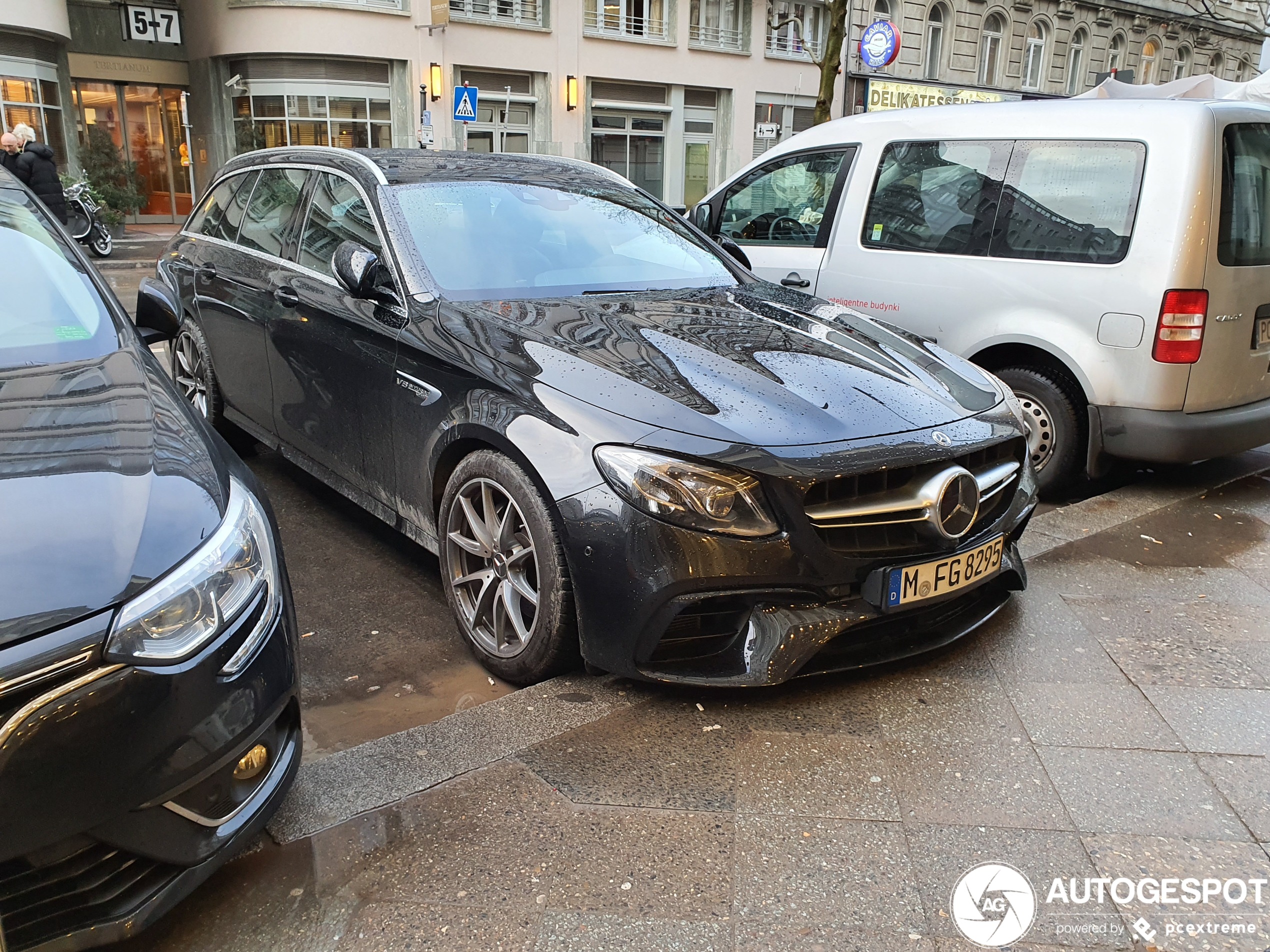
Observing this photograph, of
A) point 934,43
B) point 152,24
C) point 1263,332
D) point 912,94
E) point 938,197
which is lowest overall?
point 1263,332

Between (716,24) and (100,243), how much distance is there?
1752cm

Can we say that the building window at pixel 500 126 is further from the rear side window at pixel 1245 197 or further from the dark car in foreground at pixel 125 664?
the dark car in foreground at pixel 125 664

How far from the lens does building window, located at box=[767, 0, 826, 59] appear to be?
28047mm

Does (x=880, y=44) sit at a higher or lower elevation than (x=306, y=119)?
higher

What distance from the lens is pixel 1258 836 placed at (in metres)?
2.38

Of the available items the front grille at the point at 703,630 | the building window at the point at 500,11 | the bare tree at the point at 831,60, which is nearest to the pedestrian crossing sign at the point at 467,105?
the bare tree at the point at 831,60

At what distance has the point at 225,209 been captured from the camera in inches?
200

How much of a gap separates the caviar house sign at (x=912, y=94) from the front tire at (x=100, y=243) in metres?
20.4

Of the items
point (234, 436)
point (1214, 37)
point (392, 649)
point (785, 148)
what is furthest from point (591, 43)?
point (1214, 37)

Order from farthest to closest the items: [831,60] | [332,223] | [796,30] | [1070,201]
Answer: [796,30], [831,60], [1070,201], [332,223]

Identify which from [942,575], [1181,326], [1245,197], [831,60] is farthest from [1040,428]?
[831,60]

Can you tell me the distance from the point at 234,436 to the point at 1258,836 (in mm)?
4786

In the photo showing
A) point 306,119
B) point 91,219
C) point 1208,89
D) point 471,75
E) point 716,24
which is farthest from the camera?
point 716,24

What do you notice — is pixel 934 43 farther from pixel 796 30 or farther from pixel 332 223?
pixel 332 223
